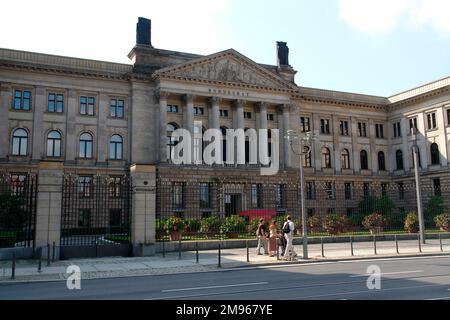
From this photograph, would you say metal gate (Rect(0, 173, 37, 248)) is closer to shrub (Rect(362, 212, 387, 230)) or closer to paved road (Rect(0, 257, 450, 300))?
paved road (Rect(0, 257, 450, 300))

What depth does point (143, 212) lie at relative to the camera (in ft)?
74.4

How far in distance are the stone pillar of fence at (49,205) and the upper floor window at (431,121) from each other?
51.9 m

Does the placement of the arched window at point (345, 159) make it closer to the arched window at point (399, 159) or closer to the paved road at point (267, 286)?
the arched window at point (399, 159)

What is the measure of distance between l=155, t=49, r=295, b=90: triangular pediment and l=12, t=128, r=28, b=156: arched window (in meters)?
16.4

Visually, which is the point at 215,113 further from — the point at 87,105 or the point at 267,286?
the point at 267,286

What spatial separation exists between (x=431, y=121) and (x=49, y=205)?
2088 inches

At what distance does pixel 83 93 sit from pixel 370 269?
41231mm

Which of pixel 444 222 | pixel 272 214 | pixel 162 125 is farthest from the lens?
pixel 162 125

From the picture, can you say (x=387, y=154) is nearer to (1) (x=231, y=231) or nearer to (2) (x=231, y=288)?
(1) (x=231, y=231)

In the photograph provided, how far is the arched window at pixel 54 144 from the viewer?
4716cm

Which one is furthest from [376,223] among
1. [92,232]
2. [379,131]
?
[379,131]

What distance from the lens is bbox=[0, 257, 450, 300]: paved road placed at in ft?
36.6

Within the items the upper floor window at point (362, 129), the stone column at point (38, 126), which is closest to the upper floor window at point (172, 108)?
the stone column at point (38, 126)
